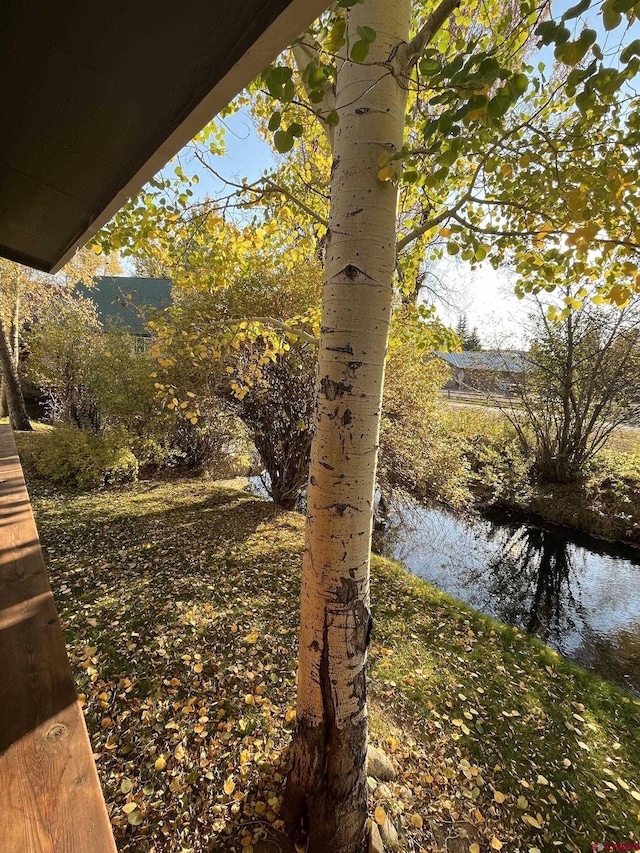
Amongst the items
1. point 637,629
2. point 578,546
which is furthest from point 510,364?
point 637,629

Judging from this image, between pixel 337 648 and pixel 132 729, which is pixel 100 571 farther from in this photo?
pixel 337 648

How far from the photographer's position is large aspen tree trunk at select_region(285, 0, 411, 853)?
1.33m

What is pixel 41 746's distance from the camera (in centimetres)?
91

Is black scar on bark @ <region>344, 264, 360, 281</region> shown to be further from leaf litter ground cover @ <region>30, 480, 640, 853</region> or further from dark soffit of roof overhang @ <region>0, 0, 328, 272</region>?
leaf litter ground cover @ <region>30, 480, 640, 853</region>

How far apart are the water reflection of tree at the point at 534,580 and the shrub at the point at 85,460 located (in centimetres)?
675

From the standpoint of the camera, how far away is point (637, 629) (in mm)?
5168

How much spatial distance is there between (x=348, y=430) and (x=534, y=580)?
6703mm

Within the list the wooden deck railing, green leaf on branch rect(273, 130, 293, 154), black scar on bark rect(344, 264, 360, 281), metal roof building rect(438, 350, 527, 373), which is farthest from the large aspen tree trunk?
metal roof building rect(438, 350, 527, 373)

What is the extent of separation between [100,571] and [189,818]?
9.14ft

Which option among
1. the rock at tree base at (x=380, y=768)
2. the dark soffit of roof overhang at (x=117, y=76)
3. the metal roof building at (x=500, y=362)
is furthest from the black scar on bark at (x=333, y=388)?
the metal roof building at (x=500, y=362)

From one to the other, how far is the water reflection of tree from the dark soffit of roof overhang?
20.4 ft

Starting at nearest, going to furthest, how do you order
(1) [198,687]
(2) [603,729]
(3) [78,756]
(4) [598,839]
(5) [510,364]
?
1. (3) [78,756]
2. (4) [598,839]
3. (1) [198,687]
4. (2) [603,729]
5. (5) [510,364]

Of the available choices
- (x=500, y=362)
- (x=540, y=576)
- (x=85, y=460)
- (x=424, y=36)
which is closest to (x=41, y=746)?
(x=424, y=36)

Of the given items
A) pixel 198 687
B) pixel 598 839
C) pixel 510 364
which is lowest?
pixel 598 839
